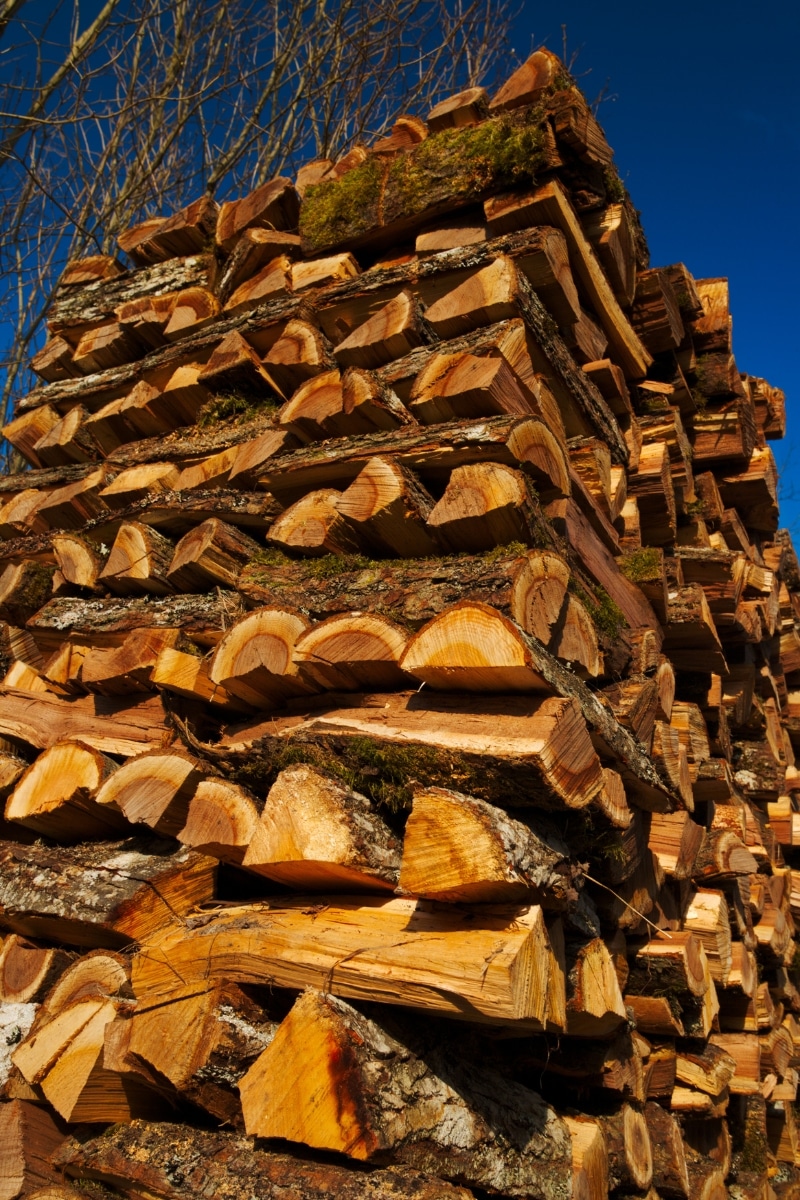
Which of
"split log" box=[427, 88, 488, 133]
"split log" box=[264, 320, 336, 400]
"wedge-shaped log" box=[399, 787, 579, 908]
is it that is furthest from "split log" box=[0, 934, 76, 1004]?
"split log" box=[427, 88, 488, 133]

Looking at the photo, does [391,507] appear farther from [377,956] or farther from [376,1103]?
[376,1103]

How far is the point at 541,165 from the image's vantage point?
318cm

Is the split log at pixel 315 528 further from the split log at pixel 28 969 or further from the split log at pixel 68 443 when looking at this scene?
the split log at pixel 68 443

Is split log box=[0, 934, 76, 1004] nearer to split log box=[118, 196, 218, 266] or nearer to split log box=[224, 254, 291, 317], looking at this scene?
split log box=[224, 254, 291, 317]

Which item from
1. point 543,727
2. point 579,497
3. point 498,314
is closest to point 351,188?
point 498,314

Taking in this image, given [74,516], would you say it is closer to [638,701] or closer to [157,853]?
[157,853]

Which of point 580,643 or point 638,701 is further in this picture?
point 638,701

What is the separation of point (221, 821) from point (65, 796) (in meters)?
0.72

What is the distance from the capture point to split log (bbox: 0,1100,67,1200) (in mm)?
1894

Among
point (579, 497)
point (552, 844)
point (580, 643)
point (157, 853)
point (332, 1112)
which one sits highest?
point (579, 497)

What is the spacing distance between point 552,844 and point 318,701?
761 mm

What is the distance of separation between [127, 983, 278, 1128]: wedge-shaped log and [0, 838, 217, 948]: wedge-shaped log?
0.40 metres

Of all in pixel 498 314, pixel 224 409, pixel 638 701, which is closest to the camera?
pixel 638 701

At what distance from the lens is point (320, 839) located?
6.14 feet
